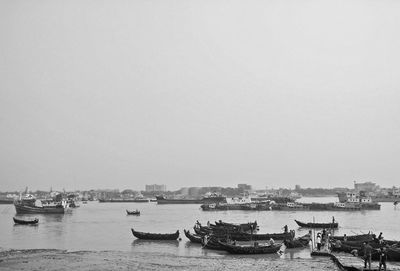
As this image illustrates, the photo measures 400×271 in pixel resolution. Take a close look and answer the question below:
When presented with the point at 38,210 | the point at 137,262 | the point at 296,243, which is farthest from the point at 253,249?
the point at 38,210

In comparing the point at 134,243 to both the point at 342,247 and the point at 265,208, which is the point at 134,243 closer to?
the point at 342,247

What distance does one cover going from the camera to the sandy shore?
2588 centimetres

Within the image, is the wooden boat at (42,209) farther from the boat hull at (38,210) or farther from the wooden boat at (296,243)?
the wooden boat at (296,243)

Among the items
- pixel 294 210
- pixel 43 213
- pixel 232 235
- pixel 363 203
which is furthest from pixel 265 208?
pixel 232 235

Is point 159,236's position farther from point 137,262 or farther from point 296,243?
point 296,243

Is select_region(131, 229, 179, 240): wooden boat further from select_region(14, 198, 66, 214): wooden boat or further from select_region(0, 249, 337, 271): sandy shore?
select_region(14, 198, 66, 214): wooden boat

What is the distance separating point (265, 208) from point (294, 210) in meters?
6.82

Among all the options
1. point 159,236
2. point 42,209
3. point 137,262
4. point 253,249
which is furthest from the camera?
point 42,209

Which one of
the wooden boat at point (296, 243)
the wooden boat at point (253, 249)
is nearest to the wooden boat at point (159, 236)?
the wooden boat at point (253, 249)

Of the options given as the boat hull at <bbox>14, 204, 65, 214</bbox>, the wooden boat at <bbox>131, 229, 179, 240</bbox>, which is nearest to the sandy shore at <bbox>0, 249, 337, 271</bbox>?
the wooden boat at <bbox>131, 229, 179, 240</bbox>

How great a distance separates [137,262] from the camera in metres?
27.9

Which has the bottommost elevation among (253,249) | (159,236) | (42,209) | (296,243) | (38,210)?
(38,210)

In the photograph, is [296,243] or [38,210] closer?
[296,243]

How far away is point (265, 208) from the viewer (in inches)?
4097
